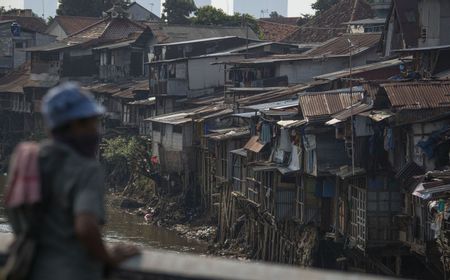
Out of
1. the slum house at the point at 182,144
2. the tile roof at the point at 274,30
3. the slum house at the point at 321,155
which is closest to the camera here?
the slum house at the point at 321,155

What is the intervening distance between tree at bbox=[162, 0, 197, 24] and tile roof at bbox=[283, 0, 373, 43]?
14.8 m

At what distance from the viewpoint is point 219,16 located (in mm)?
65125

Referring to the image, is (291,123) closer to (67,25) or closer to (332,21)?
(332,21)

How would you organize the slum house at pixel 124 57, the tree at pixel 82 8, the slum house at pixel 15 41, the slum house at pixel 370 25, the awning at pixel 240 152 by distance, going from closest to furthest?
the awning at pixel 240 152, the slum house at pixel 370 25, the slum house at pixel 124 57, the slum house at pixel 15 41, the tree at pixel 82 8

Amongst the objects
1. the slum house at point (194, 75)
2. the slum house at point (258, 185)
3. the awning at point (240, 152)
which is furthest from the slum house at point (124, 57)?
the awning at point (240, 152)

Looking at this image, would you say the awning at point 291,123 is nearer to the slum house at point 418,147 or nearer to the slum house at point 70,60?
the slum house at point 418,147

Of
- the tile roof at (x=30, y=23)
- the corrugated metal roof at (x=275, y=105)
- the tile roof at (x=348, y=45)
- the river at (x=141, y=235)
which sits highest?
the tile roof at (x=30, y=23)

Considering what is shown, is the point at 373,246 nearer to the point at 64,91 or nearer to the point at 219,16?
the point at 64,91

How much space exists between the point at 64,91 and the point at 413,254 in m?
20.8

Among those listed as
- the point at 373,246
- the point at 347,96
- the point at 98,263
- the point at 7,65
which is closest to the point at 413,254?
the point at 373,246

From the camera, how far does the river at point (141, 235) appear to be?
34812 millimetres

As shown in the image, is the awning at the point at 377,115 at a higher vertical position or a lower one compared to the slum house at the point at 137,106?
higher

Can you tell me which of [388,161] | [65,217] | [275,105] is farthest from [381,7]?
[65,217]

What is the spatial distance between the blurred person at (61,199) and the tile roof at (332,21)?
5103 cm
